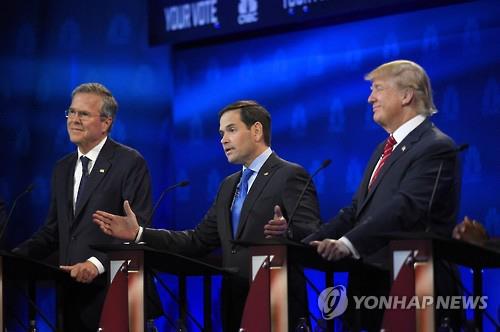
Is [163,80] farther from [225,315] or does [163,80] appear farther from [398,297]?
[398,297]

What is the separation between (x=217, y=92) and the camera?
7.59 meters

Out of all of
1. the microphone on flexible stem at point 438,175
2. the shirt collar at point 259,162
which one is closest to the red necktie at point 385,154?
the microphone on flexible stem at point 438,175

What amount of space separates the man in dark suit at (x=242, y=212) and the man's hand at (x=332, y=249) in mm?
526

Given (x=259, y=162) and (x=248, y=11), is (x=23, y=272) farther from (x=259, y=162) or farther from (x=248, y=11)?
(x=248, y=11)

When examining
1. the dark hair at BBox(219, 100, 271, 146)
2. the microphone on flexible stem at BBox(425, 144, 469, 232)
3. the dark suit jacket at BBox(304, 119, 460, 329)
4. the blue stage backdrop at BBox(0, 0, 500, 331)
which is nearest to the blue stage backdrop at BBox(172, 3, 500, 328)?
the blue stage backdrop at BBox(0, 0, 500, 331)

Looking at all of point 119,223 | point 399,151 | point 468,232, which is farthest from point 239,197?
point 468,232

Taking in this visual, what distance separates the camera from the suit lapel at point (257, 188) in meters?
5.16

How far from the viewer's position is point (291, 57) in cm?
721

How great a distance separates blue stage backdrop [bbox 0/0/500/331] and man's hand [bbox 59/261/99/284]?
221cm

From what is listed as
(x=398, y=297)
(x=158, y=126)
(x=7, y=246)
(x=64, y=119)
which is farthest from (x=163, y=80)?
(x=398, y=297)

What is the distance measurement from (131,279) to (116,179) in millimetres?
931

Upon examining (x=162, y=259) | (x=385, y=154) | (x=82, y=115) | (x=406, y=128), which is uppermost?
(x=82, y=115)

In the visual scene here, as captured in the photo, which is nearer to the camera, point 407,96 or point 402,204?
point 402,204

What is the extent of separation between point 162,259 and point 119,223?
1.57 ft
